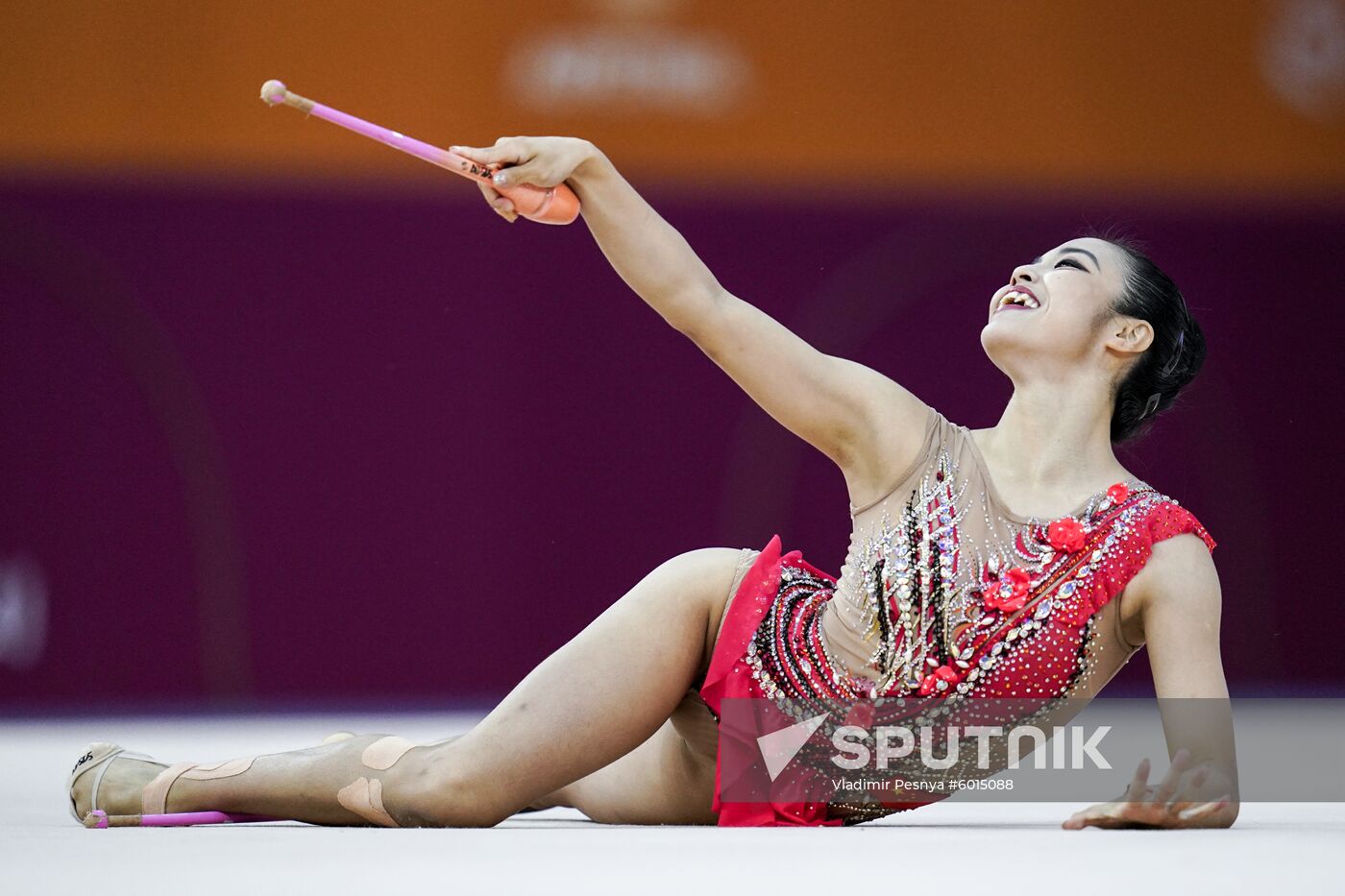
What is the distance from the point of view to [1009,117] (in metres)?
4.54

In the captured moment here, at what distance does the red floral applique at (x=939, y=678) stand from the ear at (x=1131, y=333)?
1.72ft

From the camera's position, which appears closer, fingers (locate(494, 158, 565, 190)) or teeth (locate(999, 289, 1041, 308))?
fingers (locate(494, 158, 565, 190))

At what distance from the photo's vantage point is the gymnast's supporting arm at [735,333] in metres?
1.97

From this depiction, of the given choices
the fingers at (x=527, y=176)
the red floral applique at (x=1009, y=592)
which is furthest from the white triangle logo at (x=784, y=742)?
the fingers at (x=527, y=176)

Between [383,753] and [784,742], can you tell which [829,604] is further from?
[383,753]

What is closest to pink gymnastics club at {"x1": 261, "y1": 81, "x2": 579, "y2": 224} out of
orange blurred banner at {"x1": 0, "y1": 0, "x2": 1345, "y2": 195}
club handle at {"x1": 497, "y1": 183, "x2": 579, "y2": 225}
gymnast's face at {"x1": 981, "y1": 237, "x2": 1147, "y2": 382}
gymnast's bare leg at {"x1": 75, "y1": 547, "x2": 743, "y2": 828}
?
club handle at {"x1": 497, "y1": 183, "x2": 579, "y2": 225}

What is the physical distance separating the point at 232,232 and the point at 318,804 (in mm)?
2885

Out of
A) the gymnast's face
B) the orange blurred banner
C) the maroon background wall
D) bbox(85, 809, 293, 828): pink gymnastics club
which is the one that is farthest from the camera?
the maroon background wall

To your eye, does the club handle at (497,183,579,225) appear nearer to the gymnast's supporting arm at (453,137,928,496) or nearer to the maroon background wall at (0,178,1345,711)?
the gymnast's supporting arm at (453,137,928,496)

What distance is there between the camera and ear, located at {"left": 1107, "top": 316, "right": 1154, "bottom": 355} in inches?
84.6

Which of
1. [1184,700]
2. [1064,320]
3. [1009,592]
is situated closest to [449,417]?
[1064,320]

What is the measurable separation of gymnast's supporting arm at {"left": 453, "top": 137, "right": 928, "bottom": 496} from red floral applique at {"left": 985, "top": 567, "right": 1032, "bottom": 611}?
0.64 ft

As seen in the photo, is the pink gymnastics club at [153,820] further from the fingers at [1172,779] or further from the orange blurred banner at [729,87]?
the orange blurred banner at [729,87]

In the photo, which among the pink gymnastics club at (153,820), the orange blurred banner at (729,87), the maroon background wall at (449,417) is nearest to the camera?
the pink gymnastics club at (153,820)
